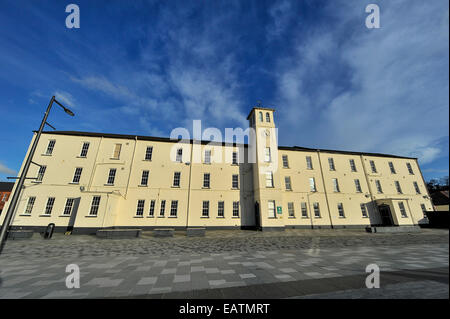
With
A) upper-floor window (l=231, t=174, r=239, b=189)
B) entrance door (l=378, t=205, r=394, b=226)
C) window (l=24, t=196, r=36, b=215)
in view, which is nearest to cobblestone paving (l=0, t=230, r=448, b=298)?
window (l=24, t=196, r=36, b=215)

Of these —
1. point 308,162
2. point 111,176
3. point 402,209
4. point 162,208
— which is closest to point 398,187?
point 402,209

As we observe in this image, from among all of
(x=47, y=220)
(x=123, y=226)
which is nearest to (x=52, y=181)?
(x=47, y=220)

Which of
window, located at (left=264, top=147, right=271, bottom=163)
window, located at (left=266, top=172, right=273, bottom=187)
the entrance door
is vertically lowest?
the entrance door

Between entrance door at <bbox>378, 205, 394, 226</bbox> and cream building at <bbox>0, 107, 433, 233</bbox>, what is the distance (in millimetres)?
133

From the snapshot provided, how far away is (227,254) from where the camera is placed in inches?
361

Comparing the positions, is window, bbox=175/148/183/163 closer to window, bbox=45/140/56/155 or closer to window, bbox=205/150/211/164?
window, bbox=205/150/211/164

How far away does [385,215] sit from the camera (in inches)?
939

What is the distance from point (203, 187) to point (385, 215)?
2457 centimetres

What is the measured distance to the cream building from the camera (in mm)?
19094

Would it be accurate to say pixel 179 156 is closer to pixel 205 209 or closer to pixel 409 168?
pixel 205 209

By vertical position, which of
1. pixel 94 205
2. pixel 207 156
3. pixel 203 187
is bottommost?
pixel 94 205

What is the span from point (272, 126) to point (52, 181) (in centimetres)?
2628

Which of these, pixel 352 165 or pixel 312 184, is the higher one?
pixel 352 165
